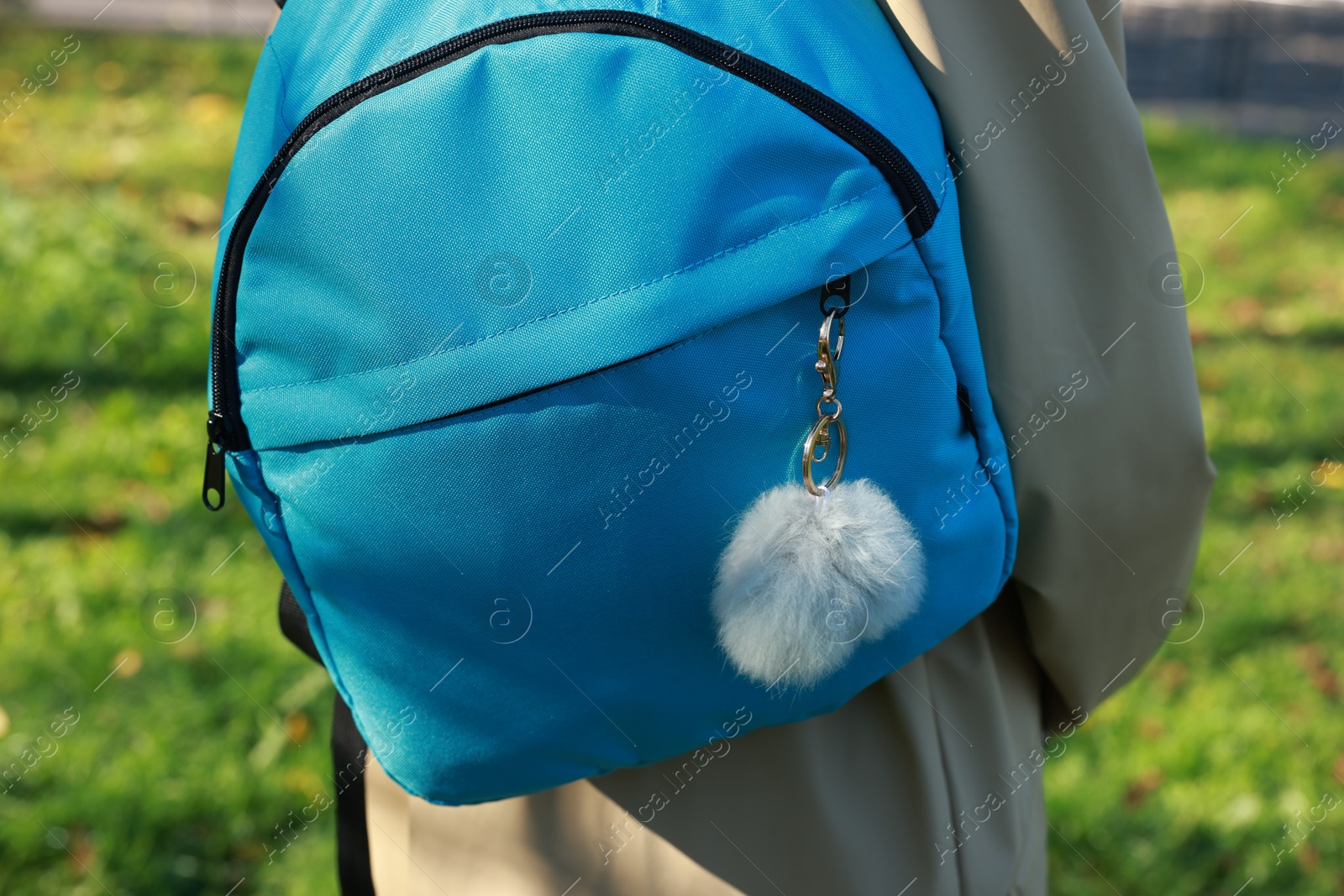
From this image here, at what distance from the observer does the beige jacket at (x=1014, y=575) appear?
1.08 m

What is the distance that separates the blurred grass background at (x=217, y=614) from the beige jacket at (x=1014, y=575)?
1.23 metres

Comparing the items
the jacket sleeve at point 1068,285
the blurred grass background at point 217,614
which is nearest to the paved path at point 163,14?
the blurred grass background at point 217,614

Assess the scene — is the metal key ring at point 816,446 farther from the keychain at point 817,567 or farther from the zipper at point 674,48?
the zipper at point 674,48

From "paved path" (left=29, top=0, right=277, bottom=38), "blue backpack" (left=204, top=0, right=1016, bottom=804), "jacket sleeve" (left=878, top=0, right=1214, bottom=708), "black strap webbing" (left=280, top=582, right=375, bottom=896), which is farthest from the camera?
"paved path" (left=29, top=0, right=277, bottom=38)

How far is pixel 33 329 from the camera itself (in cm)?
355

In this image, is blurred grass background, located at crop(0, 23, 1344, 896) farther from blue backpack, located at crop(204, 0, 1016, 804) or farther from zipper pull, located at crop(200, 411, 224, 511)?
blue backpack, located at crop(204, 0, 1016, 804)

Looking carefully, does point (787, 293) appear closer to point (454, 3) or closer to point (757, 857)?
point (454, 3)

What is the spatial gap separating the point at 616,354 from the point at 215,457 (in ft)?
1.82

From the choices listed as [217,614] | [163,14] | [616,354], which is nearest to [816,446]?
[616,354]

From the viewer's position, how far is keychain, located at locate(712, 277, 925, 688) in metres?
0.94

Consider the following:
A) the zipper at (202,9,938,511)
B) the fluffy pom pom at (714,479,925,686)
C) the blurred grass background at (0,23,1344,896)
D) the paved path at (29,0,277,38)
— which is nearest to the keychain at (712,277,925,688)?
the fluffy pom pom at (714,479,925,686)

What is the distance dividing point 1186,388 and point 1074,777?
1.60 m

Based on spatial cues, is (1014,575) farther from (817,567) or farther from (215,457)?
(215,457)

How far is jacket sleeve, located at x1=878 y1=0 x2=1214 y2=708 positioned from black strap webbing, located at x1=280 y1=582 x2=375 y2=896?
0.83 metres
